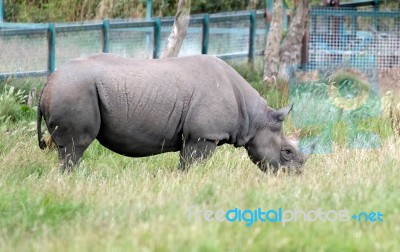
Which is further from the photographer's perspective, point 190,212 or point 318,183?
point 318,183

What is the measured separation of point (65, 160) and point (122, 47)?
624 cm

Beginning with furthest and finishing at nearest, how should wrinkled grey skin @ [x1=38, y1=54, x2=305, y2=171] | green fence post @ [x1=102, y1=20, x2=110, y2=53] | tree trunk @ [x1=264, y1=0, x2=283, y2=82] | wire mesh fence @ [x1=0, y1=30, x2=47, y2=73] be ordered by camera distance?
tree trunk @ [x1=264, y1=0, x2=283, y2=82] < green fence post @ [x1=102, y1=20, x2=110, y2=53] < wire mesh fence @ [x1=0, y1=30, x2=47, y2=73] < wrinkled grey skin @ [x1=38, y1=54, x2=305, y2=171]

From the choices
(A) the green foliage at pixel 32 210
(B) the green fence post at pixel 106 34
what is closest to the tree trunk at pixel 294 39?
(B) the green fence post at pixel 106 34

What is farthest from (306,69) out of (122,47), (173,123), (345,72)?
(173,123)

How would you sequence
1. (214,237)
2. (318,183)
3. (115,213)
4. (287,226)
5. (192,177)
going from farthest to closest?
(192,177), (318,183), (115,213), (287,226), (214,237)

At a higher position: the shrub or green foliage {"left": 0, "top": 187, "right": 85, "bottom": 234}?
green foliage {"left": 0, "top": 187, "right": 85, "bottom": 234}

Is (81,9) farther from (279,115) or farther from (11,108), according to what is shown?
(279,115)

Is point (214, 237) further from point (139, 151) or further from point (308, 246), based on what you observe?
point (139, 151)

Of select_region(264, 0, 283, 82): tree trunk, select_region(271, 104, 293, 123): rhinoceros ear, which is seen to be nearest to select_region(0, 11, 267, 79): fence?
select_region(264, 0, 283, 82): tree trunk

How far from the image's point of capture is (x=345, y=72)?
623 inches

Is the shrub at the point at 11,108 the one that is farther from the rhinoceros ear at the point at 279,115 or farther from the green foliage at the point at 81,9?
the green foliage at the point at 81,9

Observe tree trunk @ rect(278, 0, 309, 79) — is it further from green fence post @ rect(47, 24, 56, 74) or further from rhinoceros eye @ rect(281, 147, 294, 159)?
rhinoceros eye @ rect(281, 147, 294, 159)

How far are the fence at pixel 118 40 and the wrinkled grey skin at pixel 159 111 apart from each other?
4.61 meters

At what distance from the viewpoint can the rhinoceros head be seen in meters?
9.43
